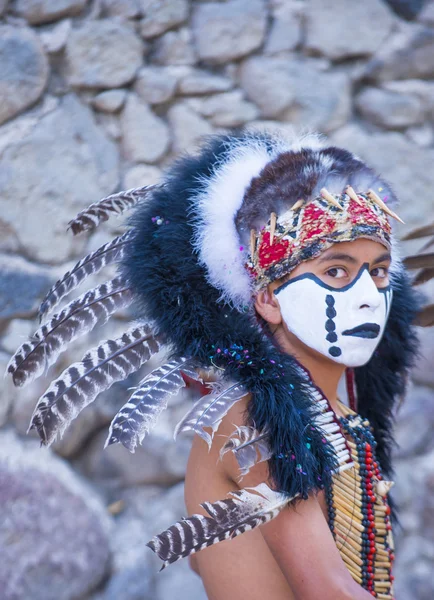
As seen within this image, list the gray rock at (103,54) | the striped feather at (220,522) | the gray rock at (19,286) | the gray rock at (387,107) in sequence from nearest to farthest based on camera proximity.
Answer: the striped feather at (220,522) → the gray rock at (19,286) → the gray rock at (103,54) → the gray rock at (387,107)

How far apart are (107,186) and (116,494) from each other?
1096 mm

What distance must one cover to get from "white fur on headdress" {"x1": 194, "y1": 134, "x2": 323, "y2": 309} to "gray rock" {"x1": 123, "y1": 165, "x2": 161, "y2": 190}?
1000 mm

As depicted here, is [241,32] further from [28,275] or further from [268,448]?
[268,448]

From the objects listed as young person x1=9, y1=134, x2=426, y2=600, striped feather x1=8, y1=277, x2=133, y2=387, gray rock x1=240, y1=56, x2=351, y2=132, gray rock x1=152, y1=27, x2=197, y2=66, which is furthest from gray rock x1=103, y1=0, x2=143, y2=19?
striped feather x1=8, y1=277, x2=133, y2=387

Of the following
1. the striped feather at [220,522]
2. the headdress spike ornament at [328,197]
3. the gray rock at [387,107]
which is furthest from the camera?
the gray rock at [387,107]

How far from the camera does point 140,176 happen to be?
2.54 metres

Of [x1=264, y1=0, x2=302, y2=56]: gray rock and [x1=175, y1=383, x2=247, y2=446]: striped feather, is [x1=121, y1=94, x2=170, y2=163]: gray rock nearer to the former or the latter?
[x1=264, y1=0, x2=302, y2=56]: gray rock

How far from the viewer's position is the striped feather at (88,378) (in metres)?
1.35

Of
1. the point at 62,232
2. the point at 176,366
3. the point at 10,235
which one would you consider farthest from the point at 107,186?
the point at 176,366

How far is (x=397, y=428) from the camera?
103 inches

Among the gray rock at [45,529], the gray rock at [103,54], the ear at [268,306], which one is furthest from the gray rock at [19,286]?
the ear at [268,306]

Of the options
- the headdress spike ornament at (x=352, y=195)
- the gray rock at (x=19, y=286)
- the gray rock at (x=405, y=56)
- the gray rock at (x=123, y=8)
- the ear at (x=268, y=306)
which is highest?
the gray rock at (x=123, y=8)

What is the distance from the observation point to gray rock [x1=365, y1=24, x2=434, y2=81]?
277 centimetres

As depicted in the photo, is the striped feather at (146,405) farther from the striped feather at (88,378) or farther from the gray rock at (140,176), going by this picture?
the gray rock at (140,176)
